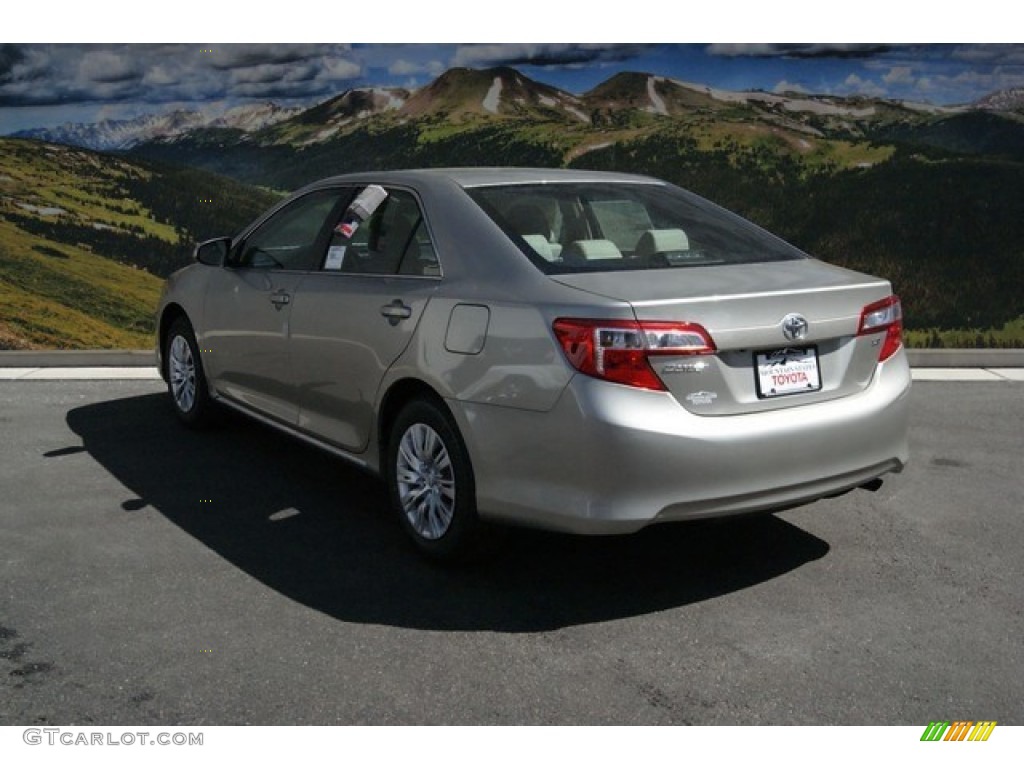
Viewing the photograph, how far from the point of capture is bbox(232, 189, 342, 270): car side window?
5.86 meters

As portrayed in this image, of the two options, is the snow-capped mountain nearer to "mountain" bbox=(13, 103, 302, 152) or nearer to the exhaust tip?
"mountain" bbox=(13, 103, 302, 152)

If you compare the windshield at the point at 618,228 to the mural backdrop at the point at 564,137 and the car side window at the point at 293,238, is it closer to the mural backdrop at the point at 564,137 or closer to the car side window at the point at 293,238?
the car side window at the point at 293,238

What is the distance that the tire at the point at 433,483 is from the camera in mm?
4578

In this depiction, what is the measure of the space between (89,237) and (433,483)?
7.65 metres

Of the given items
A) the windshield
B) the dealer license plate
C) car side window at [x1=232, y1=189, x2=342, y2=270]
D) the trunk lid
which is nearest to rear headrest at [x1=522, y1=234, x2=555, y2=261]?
the windshield

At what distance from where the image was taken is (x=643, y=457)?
4.08 meters

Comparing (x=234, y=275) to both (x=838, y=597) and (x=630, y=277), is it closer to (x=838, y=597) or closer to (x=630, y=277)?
(x=630, y=277)

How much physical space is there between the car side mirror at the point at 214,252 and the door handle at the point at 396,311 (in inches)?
77.5

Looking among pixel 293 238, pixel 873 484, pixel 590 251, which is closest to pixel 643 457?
pixel 590 251

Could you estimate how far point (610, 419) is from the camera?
406cm

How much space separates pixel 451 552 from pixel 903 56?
8376 millimetres

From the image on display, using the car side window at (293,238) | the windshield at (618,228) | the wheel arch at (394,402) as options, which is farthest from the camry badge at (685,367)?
the car side window at (293,238)

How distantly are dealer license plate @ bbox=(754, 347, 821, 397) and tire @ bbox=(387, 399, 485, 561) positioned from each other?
1097 mm

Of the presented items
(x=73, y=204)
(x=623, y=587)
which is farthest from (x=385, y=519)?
(x=73, y=204)
